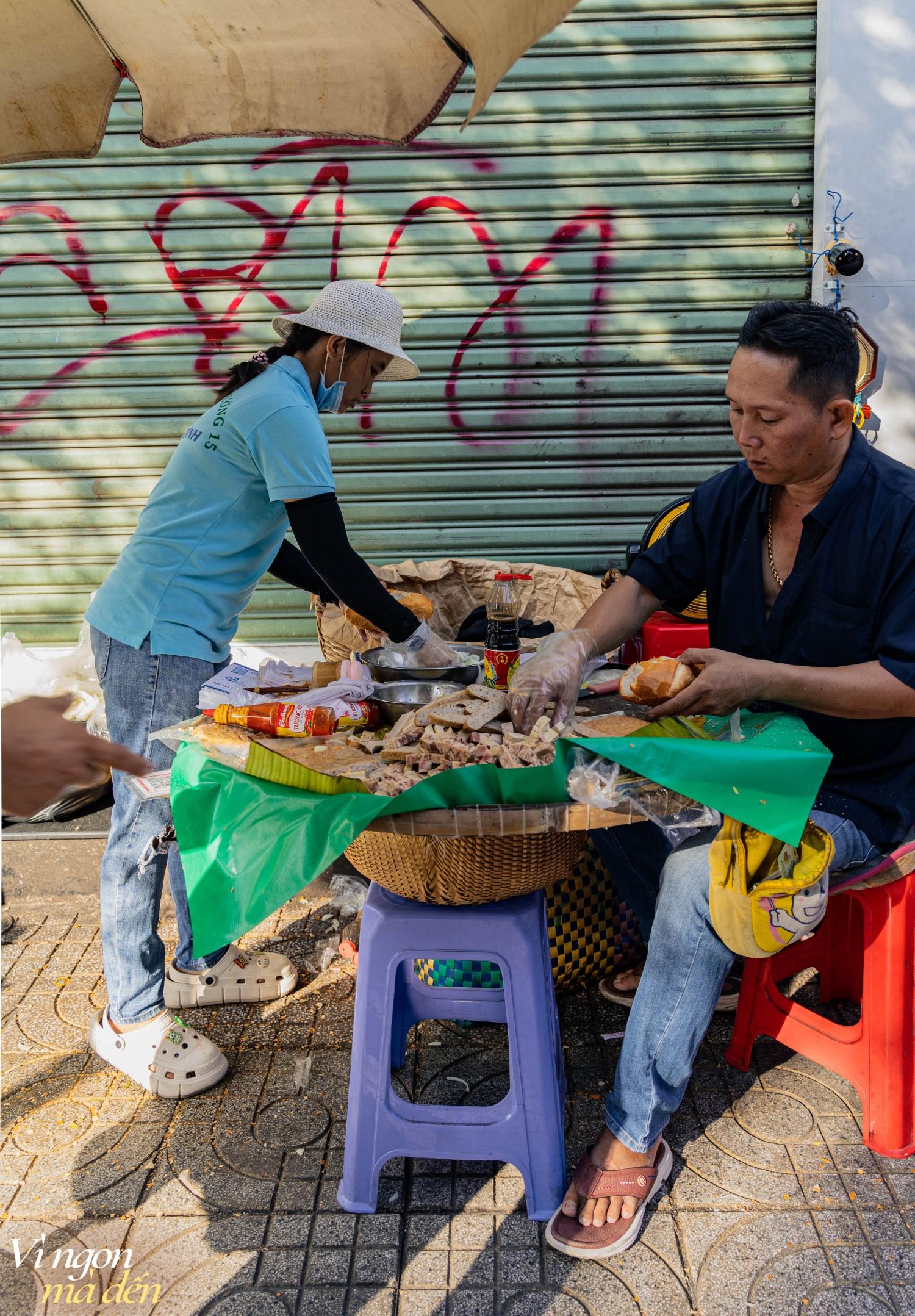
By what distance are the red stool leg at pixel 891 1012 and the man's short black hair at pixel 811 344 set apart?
3.97 ft

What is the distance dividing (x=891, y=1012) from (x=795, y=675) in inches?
36.4

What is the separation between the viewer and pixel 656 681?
2.30 meters

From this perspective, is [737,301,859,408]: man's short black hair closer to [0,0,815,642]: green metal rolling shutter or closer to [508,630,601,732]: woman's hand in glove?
[508,630,601,732]: woman's hand in glove

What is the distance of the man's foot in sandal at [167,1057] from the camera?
2.83 m

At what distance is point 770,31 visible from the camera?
4.30 metres

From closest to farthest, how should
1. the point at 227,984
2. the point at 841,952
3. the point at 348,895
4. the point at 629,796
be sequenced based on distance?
the point at 629,796, the point at 841,952, the point at 227,984, the point at 348,895

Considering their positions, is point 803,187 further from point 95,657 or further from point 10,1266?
point 10,1266

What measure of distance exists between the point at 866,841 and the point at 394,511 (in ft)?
9.75

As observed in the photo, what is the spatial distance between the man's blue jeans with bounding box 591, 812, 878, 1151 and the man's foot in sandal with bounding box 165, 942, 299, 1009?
131cm

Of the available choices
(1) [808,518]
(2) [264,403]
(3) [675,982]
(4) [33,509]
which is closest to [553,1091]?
(3) [675,982]

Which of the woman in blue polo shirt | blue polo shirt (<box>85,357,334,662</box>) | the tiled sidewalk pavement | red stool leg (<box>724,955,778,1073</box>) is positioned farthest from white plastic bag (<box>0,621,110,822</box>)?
red stool leg (<box>724,955,778,1073</box>)

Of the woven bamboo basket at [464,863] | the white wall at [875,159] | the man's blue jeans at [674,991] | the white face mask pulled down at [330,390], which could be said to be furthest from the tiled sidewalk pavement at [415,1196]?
the white wall at [875,159]

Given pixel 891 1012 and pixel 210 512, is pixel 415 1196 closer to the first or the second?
pixel 891 1012

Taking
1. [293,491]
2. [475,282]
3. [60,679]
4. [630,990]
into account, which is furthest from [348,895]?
[475,282]
